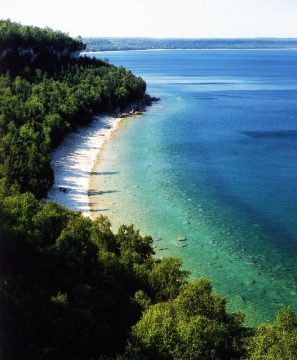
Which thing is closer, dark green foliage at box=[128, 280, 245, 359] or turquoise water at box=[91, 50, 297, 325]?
dark green foliage at box=[128, 280, 245, 359]

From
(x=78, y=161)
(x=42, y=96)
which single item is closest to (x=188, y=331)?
(x=78, y=161)

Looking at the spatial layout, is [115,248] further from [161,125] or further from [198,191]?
[161,125]

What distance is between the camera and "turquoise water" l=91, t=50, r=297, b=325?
46000mm

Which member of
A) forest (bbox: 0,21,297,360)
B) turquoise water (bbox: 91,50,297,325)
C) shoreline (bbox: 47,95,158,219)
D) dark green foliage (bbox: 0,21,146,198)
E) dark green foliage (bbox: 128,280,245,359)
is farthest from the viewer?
shoreline (bbox: 47,95,158,219)

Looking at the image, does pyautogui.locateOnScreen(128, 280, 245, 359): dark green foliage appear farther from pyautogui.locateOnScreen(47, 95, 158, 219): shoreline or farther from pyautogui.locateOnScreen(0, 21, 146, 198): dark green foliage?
pyautogui.locateOnScreen(0, 21, 146, 198): dark green foliage

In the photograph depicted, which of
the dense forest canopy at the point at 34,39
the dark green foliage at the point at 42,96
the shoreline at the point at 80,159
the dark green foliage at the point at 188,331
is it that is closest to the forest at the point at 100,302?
the dark green foliage at the point at 188,331

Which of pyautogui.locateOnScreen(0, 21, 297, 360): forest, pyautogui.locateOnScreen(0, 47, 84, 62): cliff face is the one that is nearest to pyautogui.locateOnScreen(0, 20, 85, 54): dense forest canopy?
pyautogui.locateOnScreen(0, 47, 84, 62): cliff face

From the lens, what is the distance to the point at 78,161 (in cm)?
7931

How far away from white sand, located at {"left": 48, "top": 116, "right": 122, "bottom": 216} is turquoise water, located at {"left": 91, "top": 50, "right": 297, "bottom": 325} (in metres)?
2.07

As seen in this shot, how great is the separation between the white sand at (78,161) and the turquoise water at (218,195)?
2066 millimetres

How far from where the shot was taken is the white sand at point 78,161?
61862 mm

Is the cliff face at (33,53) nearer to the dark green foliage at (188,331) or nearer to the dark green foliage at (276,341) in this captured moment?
the dark green foliage at (188,331)

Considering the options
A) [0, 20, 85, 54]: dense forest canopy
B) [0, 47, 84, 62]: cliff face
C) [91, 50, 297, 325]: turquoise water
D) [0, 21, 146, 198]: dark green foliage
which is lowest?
[91, 50, 297, 325]: turquoise water

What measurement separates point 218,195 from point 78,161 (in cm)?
2753
